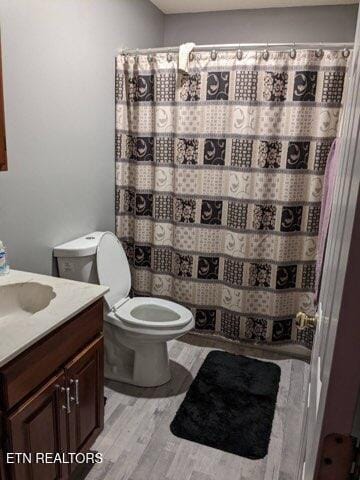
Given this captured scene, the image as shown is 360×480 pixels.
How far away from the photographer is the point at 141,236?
2707 mm

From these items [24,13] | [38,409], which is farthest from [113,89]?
[38,409]

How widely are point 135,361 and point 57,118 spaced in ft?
4.67

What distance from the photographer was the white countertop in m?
1.12

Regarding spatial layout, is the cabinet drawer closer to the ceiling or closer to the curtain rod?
the curtain rod

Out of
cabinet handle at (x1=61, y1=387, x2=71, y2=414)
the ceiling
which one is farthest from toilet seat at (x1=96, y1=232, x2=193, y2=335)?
the ceiling

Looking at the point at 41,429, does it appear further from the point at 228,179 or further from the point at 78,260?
→ the point at 228,179

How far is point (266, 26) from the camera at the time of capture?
2.77m

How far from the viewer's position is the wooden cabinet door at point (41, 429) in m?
1.16

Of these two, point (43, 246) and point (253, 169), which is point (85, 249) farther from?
point (253, 169)

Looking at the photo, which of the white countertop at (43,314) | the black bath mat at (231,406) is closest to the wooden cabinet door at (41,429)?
the white countertop at (43,314)

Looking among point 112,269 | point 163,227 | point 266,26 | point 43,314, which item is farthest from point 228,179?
point 43,314

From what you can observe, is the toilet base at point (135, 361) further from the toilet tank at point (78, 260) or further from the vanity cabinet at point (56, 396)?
the vanity cabinet at point (56, 396)

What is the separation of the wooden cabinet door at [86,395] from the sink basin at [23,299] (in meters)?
0.28

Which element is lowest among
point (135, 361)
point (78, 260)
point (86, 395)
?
point (135, 361)
